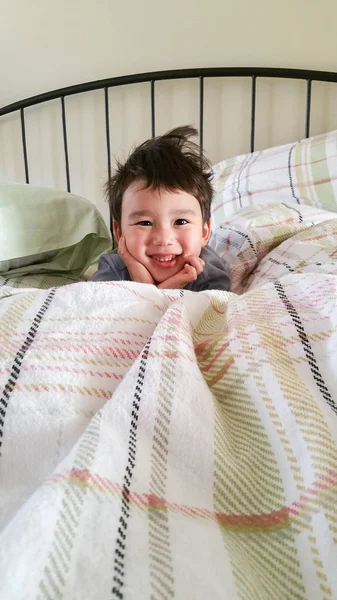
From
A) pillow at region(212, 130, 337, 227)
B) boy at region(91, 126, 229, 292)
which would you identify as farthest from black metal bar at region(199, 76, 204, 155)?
boy at region(91, 126, 229, 292)

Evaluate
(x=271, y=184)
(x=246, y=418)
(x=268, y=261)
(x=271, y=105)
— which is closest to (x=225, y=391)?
(x=246, y=418)

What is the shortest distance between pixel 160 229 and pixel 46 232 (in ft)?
1.16

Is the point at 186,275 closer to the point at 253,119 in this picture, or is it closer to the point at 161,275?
the point at 161,275

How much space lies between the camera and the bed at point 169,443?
0.86ft

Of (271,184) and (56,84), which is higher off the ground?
(56,84)

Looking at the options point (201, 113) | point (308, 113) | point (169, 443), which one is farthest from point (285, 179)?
point (169, 443)

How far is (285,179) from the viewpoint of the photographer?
144 centimetres

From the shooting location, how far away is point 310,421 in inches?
13.9

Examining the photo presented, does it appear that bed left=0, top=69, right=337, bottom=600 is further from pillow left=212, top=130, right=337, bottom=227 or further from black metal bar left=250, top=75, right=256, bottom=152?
black metal bar left=250, top=75, right=256, bottom=152

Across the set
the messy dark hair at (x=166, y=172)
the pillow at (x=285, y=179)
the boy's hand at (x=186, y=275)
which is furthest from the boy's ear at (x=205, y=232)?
the pillow at (x=285, y=179)

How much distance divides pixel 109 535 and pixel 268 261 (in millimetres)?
747

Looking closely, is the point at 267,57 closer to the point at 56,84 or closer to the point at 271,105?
the point at 271,105

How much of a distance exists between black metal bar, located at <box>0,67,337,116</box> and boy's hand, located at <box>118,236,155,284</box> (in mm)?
978

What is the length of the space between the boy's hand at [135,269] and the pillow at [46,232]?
250 millimetres
